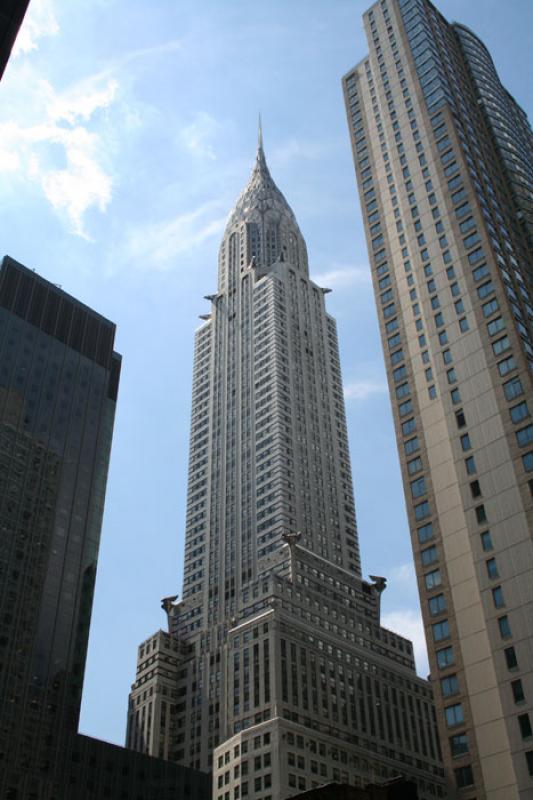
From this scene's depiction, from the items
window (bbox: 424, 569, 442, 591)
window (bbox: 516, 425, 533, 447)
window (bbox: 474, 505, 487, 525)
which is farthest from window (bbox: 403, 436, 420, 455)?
window (bbox: 424, 569, 442, 591)

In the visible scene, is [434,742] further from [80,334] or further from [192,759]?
[80,334]

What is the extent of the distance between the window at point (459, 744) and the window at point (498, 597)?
10613mm

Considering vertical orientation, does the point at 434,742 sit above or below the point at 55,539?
below

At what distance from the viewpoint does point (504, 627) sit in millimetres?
72562

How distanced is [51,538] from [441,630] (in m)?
84.8

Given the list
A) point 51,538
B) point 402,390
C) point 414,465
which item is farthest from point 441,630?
point 51,538

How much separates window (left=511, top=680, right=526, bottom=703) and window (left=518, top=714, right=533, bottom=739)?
1225mm

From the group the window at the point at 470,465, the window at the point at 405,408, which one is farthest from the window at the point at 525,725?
the window at the point at 405,408

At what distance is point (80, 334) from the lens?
7008 inches

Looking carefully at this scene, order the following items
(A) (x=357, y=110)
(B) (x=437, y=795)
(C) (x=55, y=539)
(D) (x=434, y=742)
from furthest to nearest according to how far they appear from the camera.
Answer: (D) (x=434, y=742) < (B) (x=437, y=795) < (C) (x=55, y=539) < (A) (x=357, y=110)

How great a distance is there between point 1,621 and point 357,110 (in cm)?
8943

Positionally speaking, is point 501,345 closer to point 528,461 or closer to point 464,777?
point 528,461

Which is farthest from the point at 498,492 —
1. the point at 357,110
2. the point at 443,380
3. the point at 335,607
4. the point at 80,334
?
the point at 80,334

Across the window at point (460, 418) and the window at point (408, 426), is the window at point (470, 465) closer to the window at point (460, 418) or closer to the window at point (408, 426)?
the window at point (460, 418)
